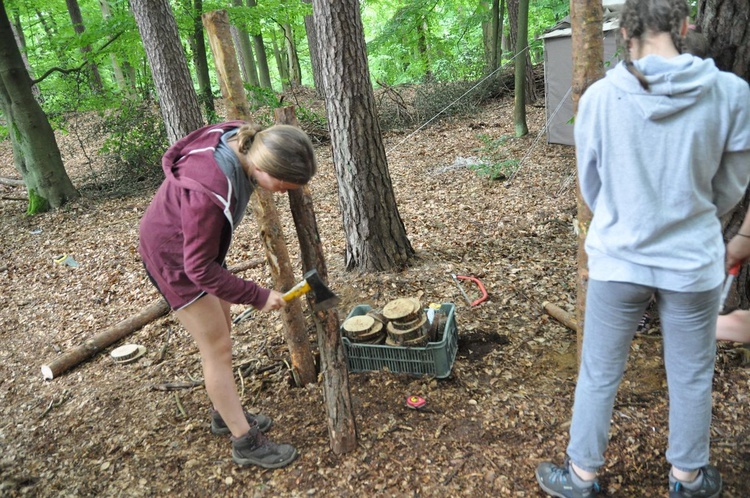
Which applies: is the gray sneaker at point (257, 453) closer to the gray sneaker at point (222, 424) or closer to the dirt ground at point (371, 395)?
the dirt ground at point (371, 395)

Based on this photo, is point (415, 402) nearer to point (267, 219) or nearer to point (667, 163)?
point (267, 219)

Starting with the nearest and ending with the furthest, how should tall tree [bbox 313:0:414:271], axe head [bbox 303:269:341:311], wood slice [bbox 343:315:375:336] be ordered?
axe head [bbox 303:269:341:311], wood slice [bbox 343:315:375:336], tall tree [bbox 313:0:414:271]

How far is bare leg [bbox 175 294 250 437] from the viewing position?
7.50ft

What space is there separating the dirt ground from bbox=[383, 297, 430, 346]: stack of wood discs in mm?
252

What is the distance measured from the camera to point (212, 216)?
1.94 metres

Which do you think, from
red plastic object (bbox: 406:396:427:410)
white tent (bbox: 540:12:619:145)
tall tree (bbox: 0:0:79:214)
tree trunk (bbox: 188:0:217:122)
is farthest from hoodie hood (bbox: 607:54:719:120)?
tall tree (bbox: 0:0:79:214)

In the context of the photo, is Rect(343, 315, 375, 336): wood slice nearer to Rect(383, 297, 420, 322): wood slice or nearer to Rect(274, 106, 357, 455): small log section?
Rect(383, 297, 420, 322): wood slice

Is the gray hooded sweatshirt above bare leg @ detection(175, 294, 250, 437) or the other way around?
above

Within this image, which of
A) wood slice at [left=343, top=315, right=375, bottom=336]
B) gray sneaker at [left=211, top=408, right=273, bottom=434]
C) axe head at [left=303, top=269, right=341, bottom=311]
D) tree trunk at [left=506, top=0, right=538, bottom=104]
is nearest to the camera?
axe head at [left=303, top=269, right=341, bottom=311]

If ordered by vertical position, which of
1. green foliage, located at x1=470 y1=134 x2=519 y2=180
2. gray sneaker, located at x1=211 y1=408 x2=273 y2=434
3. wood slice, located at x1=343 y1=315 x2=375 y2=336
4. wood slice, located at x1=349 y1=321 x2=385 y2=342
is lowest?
green foliage, located at x1=470 y1=134 x2=519 y2=180

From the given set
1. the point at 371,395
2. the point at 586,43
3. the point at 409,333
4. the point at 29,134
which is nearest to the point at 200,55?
the point at 29,134

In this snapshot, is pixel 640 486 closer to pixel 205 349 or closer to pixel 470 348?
pixel 470 348

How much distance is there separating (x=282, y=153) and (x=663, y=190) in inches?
53.0

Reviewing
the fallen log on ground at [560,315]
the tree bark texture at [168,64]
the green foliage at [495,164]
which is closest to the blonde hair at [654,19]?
the fallen log on ground at [560,315]
